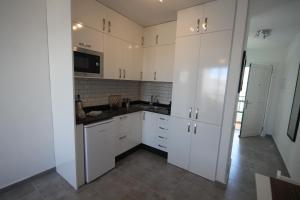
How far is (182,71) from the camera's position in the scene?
235cm

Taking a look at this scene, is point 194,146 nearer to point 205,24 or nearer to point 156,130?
point 156,130

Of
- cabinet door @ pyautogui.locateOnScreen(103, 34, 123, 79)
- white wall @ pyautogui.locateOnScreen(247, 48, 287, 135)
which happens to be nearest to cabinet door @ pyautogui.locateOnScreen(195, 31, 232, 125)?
cabinet door @ pyautogui.locateOnScreen(103, 34, 123, 79)

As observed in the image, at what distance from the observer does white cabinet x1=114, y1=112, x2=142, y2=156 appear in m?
2.50

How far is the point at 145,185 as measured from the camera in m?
2.07

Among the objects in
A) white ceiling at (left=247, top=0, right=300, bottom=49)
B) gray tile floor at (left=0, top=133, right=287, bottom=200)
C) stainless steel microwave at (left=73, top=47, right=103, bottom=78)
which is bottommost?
gray tile floor at (left=0, top=133, right=287, bottom=200)

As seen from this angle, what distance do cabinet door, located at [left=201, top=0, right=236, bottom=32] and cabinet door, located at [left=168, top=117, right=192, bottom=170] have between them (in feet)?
4.79

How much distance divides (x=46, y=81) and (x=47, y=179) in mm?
1429

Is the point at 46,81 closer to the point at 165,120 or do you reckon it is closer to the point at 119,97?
Answer: the point at 119,97

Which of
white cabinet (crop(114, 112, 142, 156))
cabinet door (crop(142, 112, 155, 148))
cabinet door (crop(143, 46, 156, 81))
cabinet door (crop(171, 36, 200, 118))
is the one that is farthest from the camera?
cabinet door (crop(143, 46, 156, 81))

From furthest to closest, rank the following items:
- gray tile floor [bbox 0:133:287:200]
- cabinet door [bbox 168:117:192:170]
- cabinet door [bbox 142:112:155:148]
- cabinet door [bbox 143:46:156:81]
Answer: cabinet door [bbox 143:46:156:81] → cabinet door [bbox 142:112:155:148] → cabinet door [bbox 168:117:192:170] → gray tile floor [bbox 0:133:287:200]

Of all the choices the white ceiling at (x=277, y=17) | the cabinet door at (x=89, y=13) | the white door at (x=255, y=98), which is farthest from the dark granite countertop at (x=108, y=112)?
the white door at (x=255, y=98)

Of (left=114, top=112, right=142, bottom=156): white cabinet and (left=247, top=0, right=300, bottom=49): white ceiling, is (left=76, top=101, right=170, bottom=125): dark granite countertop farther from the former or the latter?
(left=247, top=0, right=300, bottom=49): white ceiling

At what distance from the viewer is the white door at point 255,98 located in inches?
168

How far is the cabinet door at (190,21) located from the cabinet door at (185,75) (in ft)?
0.33
